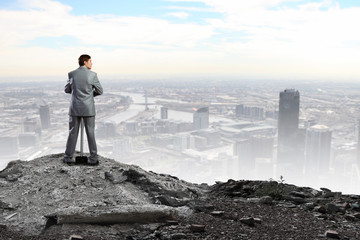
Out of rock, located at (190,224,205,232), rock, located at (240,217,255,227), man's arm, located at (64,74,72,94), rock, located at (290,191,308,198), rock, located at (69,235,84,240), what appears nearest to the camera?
rock, located at (69,235,84,240)

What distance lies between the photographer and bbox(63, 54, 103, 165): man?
Result: 25.8 ft

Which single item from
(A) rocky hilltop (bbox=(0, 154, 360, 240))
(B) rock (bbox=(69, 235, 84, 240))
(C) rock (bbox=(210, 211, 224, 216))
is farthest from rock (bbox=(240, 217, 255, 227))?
(B) rock (bbox=(69, 235, 84, 240))

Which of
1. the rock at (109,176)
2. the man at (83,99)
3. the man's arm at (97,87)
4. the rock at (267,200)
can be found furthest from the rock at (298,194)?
the man's arm at (97,87)

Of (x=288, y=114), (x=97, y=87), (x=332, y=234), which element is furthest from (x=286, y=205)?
(x=288, y=114)

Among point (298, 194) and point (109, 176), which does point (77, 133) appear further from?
point (298, 194)

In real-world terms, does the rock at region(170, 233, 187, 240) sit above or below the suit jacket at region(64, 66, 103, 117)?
below

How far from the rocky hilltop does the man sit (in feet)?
1.91

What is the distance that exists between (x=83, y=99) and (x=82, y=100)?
32mm

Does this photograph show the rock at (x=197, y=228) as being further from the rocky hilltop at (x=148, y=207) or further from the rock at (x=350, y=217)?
the rock at (x=350, y=217)

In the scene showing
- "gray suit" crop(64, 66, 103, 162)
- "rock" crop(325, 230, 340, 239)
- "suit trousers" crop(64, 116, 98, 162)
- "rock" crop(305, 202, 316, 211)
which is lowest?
"rock" crop(305, 202, 316, 211)

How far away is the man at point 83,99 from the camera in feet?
25.8

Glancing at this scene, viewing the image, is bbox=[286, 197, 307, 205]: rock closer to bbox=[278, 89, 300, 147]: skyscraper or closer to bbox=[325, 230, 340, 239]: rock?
bbox=[325, 230, 340, 239]: rock

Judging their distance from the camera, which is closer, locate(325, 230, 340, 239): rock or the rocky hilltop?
locate(325, 230, 340, 239): rock

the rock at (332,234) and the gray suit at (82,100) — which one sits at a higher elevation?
the gray suit at (82,100)
